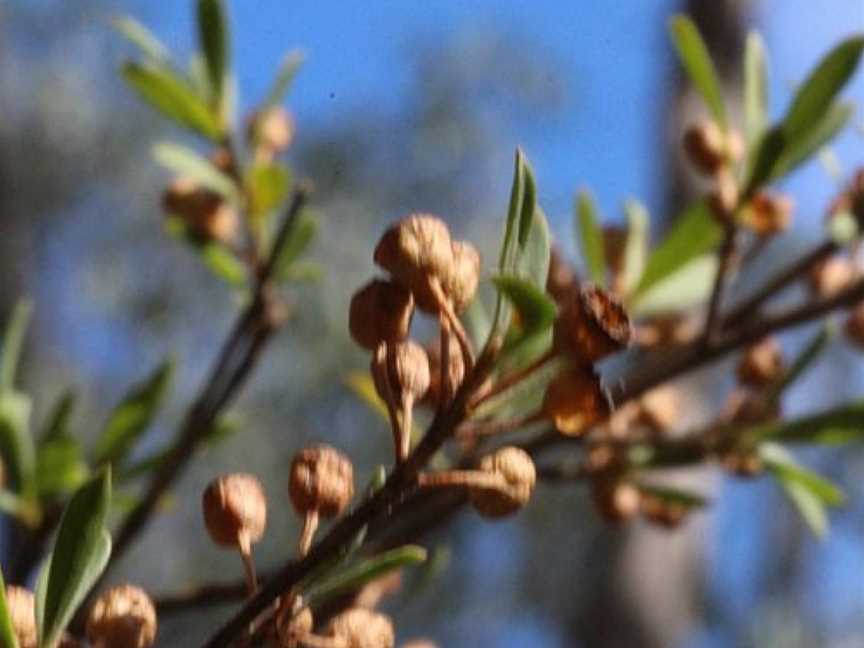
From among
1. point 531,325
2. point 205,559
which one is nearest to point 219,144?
point 531,325

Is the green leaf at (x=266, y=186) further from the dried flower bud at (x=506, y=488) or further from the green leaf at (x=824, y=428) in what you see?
the dried flower bud at (x=506, y=488)

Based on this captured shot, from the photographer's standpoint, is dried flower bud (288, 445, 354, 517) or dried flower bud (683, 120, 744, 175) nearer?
dried flower bud (288, 445, 354, 517)

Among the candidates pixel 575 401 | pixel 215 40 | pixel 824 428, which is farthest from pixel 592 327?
pixel 215 40

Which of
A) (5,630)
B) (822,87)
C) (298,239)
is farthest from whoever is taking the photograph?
(298,239)

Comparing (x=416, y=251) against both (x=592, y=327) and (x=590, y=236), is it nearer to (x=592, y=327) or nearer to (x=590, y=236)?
(x=592, y=327)

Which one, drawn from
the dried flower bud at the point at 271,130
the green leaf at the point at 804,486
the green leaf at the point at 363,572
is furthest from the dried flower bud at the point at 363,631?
the dried flower bud at the point at 271,130

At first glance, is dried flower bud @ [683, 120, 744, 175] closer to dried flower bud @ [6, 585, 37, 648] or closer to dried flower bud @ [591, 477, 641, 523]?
dried flower bud @ [591, 477, 641, 523]

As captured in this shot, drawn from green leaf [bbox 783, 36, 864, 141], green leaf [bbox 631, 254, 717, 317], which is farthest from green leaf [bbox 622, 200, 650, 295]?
green leaf [bbox 783, 36, 864, 141]
